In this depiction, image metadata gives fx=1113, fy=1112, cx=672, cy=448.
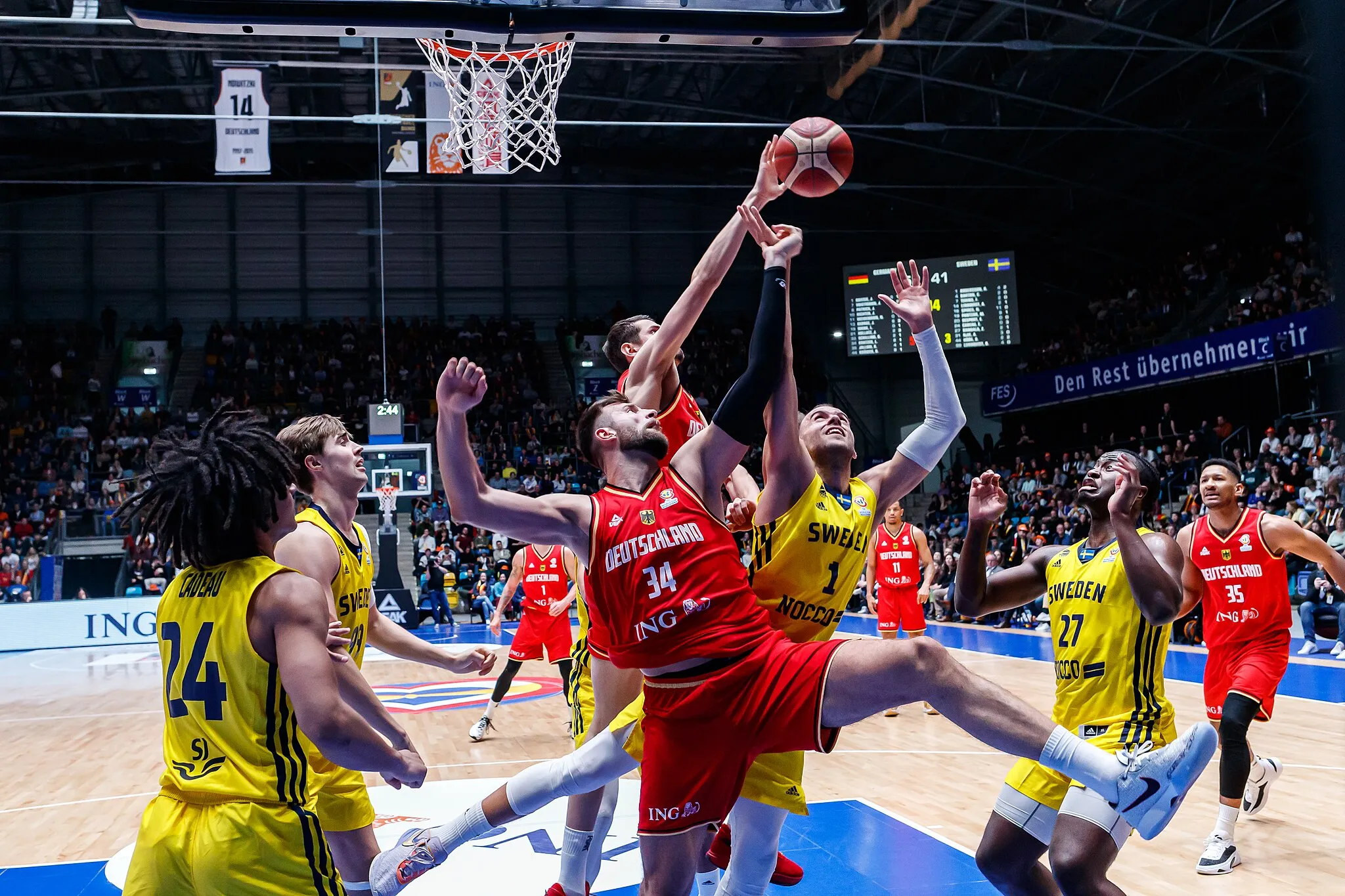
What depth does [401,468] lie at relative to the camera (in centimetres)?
1944

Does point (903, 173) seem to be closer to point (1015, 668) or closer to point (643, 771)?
point (1015, 668)

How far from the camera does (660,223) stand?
31156 millimetres

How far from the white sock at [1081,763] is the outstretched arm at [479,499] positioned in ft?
4.69

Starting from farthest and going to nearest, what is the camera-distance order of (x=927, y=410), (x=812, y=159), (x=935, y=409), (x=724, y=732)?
(x=812, y=159) → (x=935, y=409) → (x=927, y=410) → (x=724, y=732)

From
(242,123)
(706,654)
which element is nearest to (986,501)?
(706,654)

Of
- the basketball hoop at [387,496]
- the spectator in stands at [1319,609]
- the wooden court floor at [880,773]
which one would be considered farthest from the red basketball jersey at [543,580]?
the spectator in stands at [1319,609]

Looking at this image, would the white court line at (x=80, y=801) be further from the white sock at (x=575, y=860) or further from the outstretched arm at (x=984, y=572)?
the outstretched arm at (x=984, y=572)

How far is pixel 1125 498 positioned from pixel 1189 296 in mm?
23319

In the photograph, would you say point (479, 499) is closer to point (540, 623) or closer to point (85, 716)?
point (540, 623)

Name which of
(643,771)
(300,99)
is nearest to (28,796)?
(643,771)

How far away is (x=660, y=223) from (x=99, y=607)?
17.9m

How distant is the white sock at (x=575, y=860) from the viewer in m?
4.43

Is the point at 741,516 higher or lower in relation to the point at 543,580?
higher

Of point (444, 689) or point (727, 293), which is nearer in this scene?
point (444, 689)
